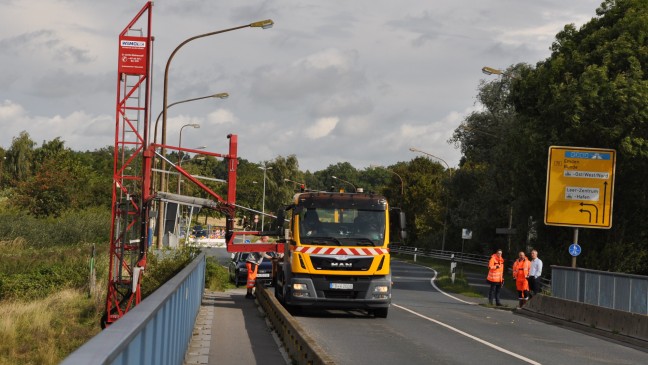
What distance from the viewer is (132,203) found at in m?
30.8

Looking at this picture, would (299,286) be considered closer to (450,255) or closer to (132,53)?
(132,53)

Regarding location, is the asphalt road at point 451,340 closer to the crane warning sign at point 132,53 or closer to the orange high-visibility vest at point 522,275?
the orange high-visibility vest at point 522,275

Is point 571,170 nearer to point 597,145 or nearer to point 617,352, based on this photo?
point 597,145

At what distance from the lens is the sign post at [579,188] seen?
2997 cm

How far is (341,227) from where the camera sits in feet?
69.4

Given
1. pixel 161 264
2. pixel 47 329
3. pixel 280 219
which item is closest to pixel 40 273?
pixel 47 329

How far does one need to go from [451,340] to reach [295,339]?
4.64 m

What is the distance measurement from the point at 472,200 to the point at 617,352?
184 feet

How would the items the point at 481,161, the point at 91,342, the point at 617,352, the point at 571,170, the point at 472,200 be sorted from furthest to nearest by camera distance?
the point at 481,161 → the point at 472,200 → the point at 571,170 → the point at 617,352 → the point at 91,342

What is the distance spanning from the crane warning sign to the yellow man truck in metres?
12.8

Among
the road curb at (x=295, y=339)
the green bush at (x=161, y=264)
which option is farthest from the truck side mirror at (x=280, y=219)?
the green bush at (x=161, y=264)

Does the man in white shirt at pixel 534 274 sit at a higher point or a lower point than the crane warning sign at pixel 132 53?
lower

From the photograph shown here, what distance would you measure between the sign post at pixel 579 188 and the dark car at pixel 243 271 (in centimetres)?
974

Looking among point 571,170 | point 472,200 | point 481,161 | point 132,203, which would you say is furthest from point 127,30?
point 481,161
